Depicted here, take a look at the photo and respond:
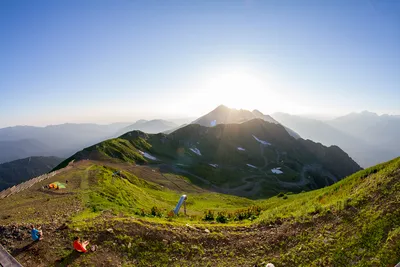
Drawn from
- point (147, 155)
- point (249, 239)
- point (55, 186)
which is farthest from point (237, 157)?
point (249, 239)

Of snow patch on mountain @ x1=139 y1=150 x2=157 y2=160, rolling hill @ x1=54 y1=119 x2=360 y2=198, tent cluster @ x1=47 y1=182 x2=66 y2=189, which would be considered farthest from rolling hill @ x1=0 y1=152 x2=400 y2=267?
snow patch on mountain @ x1=139 y1=150 x2=157 y2=160

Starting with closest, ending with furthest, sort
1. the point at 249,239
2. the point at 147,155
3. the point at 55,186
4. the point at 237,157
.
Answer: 1. the point at 249,239
2. the point at 55,186
3. the point at 147,155
4. the point at 237,157

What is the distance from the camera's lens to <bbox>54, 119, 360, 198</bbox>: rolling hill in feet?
303

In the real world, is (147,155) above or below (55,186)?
below

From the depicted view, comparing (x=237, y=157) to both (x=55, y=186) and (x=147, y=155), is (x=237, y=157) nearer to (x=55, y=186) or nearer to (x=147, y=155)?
(x=147, y=155)

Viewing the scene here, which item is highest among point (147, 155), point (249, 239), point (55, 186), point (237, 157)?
point (249, 239)

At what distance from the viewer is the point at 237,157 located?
463 feet

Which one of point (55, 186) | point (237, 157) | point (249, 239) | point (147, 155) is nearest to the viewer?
point (249, 239)

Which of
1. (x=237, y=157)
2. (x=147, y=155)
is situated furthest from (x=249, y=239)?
(x=237, y=157)

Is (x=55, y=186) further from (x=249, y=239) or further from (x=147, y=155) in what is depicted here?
(x=147, y=155)

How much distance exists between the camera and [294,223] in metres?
15.0

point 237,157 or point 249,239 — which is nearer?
point 249,239

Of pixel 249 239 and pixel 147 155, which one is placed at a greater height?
pixel 249 239

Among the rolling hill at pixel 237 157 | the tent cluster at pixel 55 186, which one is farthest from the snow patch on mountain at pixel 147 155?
the tent cluster at pixel 55 186
